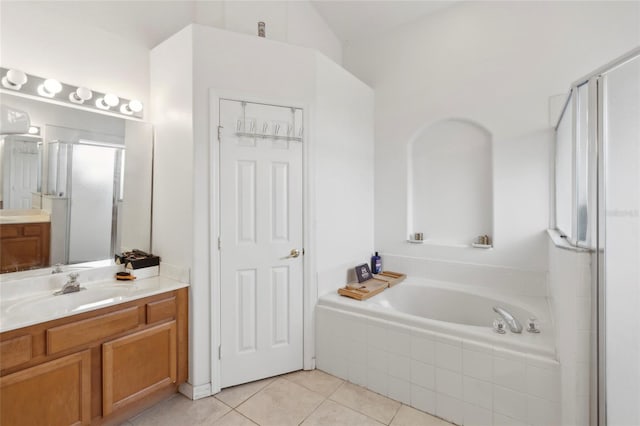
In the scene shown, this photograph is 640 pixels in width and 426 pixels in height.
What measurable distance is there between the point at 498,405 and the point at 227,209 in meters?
2.06

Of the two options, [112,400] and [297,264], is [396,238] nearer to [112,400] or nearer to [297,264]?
[297,264]

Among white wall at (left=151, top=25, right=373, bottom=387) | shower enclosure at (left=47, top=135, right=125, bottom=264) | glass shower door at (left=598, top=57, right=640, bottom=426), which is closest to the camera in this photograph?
glass shower door at (left=598, top=57, right=640, bottom=426)

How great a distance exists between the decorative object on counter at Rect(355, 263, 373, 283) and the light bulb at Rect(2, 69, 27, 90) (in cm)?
264

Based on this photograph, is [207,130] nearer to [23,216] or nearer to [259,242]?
[259,242]

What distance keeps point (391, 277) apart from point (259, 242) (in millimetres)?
1373

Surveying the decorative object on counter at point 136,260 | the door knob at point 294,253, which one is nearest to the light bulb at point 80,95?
the decorative object on counter at point 136,260

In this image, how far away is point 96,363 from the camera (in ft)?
5.46

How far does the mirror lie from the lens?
181 cm

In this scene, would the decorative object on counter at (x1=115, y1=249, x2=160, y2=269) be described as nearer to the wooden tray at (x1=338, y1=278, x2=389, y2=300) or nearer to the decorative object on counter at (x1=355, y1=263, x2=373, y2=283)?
the wooden tray at (x1=338, y1=278, x2=389, y2=300)

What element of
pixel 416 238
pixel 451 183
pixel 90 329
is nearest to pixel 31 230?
pixel 90 329

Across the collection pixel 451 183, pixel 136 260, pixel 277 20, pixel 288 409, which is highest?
pixel 277 20

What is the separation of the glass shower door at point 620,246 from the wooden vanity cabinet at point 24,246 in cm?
301

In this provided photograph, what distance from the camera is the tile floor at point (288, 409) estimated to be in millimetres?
1869

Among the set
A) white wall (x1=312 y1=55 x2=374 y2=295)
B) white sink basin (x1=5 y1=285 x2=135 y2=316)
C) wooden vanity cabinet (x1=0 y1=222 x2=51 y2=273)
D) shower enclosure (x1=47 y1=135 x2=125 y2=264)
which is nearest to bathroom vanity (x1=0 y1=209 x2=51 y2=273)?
wooden vanity cabinet (x1=0 y1=222 x2=51 y2=273)
